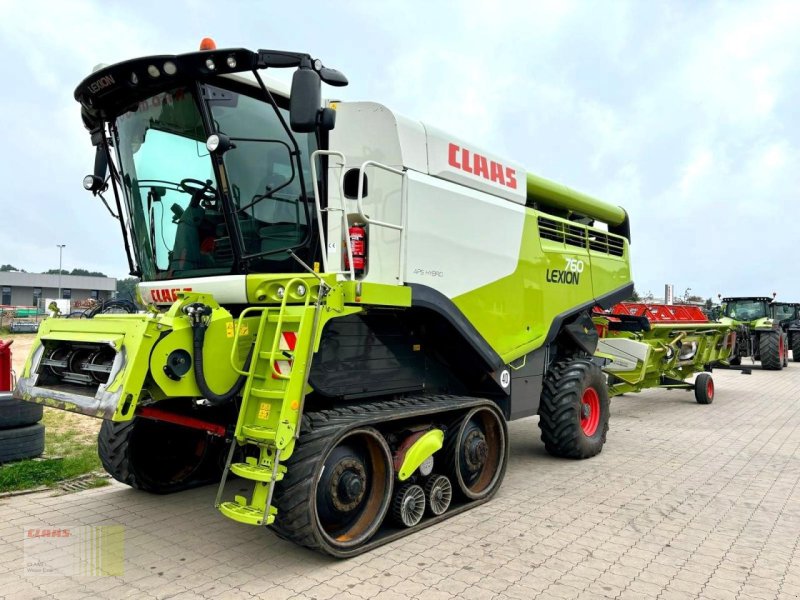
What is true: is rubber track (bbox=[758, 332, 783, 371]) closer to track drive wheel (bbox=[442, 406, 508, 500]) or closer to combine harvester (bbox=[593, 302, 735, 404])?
combine harvester (bbox=[593, 302, 735, 404])

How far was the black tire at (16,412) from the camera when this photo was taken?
5590mm

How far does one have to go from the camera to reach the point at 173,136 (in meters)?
4.29

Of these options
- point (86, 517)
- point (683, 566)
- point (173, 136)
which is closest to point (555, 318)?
point (683, 566)

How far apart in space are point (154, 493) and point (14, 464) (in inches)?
62.2

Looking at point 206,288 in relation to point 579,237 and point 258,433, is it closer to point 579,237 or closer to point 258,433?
point 258,433

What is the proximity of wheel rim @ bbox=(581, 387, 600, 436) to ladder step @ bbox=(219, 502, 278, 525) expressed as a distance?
Answer: 421cm

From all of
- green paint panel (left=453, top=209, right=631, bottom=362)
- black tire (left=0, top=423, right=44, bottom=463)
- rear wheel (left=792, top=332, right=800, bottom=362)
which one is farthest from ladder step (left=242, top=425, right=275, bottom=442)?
rear wheel (left=792, top=332, right=800, bottom=362)

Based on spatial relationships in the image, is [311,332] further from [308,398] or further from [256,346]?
[308,398]

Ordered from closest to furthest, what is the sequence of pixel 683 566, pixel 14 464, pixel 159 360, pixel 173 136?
pixel 159 360 → pixel 683 566 → pixel 173 136 → pixel 14 464

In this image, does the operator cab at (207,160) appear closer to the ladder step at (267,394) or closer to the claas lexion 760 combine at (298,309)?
the claas lexion 760 combine at (298,309)

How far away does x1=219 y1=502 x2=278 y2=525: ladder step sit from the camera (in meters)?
3.33

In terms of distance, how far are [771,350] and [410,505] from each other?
Result: 17.7 meters

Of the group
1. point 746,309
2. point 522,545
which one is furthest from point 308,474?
point 746,309

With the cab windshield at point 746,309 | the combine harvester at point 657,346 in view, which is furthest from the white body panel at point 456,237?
the cab windshield at point 746,309
